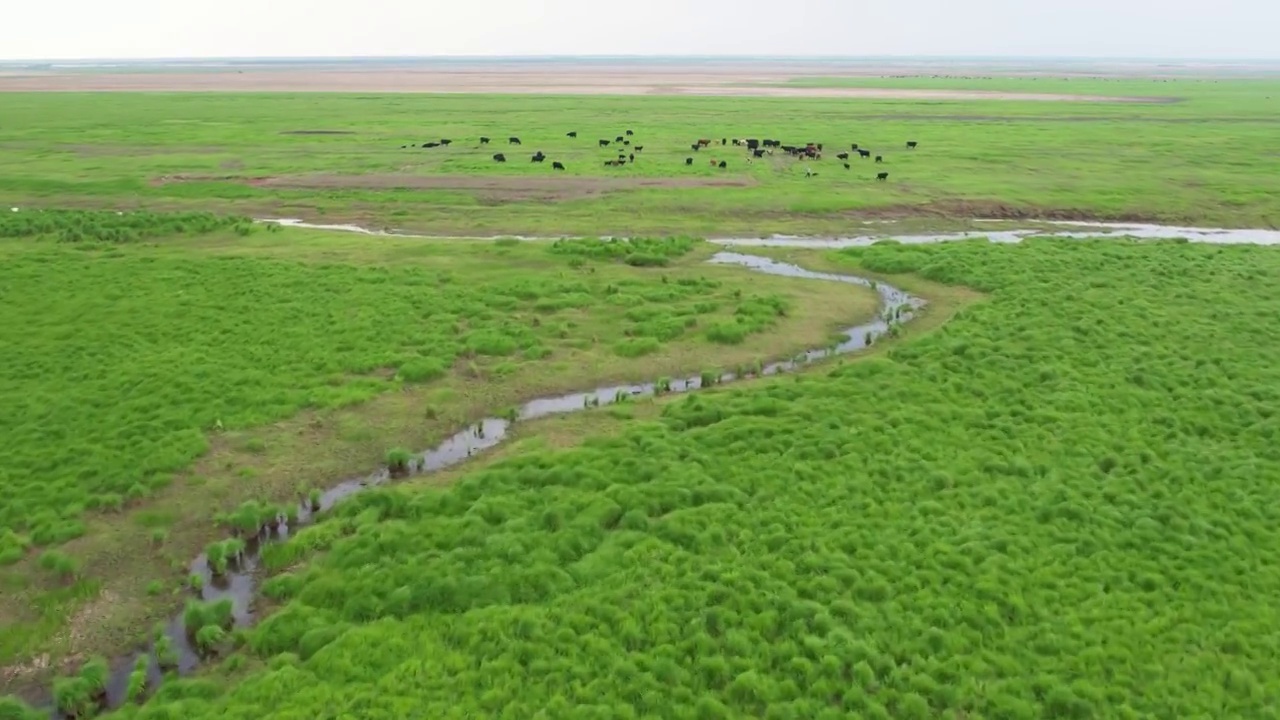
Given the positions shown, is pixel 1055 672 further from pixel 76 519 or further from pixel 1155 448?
pixel 76 519

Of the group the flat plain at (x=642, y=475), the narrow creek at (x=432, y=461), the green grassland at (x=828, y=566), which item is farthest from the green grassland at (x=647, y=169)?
the green grassland at (x=828, y=566)

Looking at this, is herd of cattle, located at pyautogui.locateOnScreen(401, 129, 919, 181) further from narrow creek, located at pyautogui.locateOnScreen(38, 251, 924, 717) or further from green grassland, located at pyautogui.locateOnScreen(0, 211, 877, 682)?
narrow creek, located at pyautogui.locateOnScreen(38, 251, 924, 717)

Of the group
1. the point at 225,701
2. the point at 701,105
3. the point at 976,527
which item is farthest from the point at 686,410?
the point at 701,105

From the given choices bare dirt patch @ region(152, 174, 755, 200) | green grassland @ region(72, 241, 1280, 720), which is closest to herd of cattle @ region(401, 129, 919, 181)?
bare dirt patch @ region(152, 174, 755, 200)

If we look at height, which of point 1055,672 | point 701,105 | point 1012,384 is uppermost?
point 701,105

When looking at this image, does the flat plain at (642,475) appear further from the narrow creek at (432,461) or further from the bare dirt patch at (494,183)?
the bare dirt patch at (494,183)

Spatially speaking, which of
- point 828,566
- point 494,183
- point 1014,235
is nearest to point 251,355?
point 828,566
